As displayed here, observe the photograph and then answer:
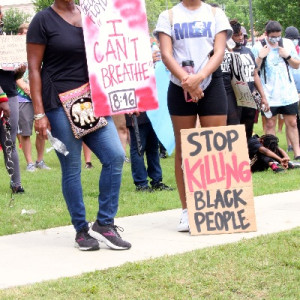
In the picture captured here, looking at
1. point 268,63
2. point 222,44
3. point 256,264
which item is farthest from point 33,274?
point 268,63

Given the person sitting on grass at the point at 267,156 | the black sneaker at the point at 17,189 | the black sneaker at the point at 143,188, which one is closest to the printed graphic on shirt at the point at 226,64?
the black sneaker at the point at 143,188

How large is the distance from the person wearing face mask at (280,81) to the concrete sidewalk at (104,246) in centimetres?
506

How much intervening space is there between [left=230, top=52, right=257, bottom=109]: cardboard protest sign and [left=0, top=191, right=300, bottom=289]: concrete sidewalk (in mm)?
2090

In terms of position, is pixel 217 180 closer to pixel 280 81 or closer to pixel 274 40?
pixel 274 40

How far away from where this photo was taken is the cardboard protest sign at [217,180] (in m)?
6.59

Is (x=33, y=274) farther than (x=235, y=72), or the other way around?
(x=235, y=72)

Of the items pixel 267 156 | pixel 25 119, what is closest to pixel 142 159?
pixel 267 156

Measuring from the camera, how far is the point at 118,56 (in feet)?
20.5

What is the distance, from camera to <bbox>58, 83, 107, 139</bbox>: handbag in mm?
5938

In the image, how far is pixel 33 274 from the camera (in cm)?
532

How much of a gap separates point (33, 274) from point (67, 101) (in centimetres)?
131

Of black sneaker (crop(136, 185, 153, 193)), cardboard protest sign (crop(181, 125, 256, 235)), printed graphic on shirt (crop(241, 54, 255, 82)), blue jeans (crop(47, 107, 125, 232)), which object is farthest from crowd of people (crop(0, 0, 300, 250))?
printed graphic on shirt (crop(241, 54, 255, 82))

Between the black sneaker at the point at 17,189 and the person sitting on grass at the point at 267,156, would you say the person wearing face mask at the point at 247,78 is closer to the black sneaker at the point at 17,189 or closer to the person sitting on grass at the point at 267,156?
the person sitting on grass at the point at 267,156

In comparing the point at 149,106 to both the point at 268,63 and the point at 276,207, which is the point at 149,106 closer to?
the point at 276,207
